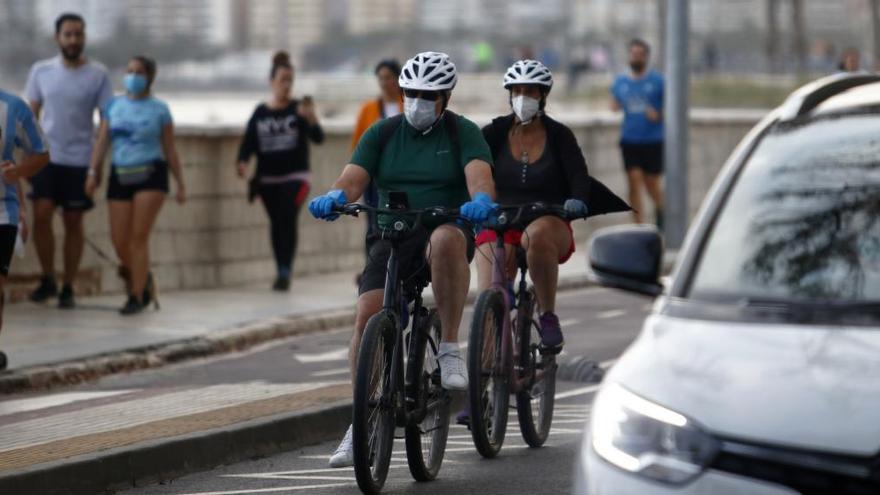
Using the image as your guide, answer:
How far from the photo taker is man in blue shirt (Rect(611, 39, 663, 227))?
67.2 ft

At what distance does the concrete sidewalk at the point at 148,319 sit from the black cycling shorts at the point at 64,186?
747 mm

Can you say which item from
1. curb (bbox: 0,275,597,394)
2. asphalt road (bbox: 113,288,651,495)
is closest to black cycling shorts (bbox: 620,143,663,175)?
curb (bbox: 0,275,597,394)

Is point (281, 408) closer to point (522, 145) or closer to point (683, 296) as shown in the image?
point (522, 145)

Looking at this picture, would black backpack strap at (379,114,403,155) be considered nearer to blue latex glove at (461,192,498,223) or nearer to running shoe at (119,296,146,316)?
blue latex glove at (461,192,498,223)

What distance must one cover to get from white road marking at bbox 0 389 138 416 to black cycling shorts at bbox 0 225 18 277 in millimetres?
663

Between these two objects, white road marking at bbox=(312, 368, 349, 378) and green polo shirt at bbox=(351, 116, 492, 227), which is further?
white road marking at bbox=(312, 368, 349, 378)

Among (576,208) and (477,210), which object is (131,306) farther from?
(477,210)

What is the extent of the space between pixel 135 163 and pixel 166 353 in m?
1.96

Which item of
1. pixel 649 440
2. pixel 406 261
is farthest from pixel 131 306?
pixel 649 440

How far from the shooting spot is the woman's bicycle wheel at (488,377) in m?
8.23

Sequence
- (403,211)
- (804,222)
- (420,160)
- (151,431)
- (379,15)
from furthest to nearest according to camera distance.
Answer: (379,15) < (151,431) < (420,160) < (403,211) < (804,222)

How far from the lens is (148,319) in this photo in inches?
572

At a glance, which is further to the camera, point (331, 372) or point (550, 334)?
point (331, 372)

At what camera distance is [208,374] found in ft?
40.5
